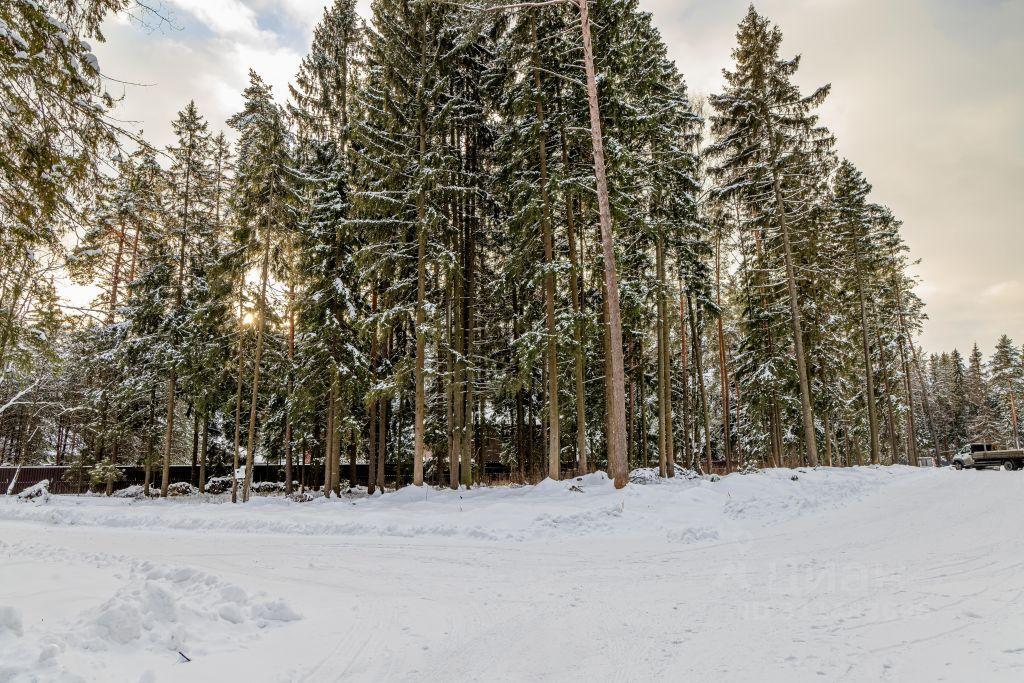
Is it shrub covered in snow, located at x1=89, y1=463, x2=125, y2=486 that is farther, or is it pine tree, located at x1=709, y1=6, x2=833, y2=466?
shrub covered in snow, located at x1=89, y1=463, x2=125, y2=486

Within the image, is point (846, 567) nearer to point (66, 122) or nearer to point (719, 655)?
point (719, 655)

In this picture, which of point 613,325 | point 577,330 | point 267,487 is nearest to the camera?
point 613,325

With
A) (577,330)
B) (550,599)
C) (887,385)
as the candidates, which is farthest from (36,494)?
(887,385)

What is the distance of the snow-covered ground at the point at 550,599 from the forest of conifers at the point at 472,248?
476 cm

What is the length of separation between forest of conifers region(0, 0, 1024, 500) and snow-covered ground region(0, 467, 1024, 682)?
15.6 ft

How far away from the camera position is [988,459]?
2659cm

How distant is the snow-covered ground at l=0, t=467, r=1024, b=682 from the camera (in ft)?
11.0

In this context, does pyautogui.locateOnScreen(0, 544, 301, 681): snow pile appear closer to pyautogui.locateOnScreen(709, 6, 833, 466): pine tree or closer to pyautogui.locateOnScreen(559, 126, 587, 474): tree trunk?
pyautogui.locateOnScreen(559, 126, 587, 474): tree trunk

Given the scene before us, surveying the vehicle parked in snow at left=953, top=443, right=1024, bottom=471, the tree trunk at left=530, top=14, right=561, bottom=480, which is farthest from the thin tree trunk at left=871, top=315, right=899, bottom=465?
the tree trunk at left=530, top=14, right=561, bottom=480

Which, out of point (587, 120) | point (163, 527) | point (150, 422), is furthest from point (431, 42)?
point (150, 422)

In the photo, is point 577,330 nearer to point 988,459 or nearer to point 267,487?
point 267,487

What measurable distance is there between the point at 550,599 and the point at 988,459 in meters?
33.6

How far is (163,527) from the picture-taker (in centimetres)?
1271

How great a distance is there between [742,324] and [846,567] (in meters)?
21.3
